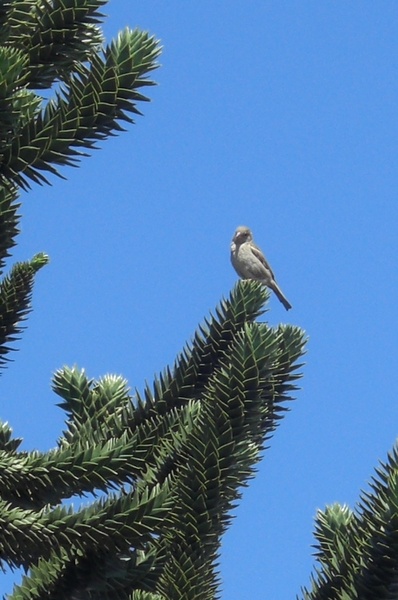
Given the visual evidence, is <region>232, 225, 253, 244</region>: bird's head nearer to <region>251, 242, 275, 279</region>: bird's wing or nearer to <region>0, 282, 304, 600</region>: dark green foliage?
<region>251, 242, 275, 279</region>: bird's wing

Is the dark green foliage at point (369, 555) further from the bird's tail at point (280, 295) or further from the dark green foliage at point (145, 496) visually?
the bird's tail at point (280, 295)

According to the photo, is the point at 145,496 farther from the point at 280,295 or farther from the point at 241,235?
the point at 280,295

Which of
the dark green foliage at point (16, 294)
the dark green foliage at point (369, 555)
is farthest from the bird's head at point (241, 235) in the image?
the dark green foliage at point (369, 555)

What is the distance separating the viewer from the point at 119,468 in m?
3.71

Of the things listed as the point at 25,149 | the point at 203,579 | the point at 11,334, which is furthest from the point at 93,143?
the point at 203,579

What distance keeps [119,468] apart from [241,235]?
31.2ft

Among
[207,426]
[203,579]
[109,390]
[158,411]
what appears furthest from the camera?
[109,390]

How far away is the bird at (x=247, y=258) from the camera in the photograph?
1236 cm

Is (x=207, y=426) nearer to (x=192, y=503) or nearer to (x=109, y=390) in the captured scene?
(x=192, y=503)

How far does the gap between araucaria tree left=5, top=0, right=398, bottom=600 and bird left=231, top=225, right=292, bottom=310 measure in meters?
8.10

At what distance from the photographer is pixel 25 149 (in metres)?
3.61

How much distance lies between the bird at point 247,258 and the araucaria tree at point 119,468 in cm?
810

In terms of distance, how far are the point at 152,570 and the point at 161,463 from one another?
41cm

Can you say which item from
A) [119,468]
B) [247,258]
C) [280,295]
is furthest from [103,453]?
[280,295]
